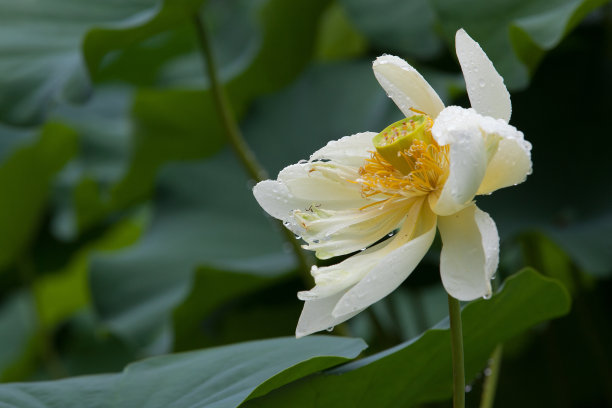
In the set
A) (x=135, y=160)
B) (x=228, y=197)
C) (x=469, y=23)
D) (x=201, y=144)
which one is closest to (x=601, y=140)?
(x=469, y=23)

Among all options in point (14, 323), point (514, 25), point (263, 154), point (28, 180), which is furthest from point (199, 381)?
point (14, 323)

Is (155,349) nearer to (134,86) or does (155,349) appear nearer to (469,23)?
(469,23)

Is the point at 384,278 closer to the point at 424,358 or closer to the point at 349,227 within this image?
the point at 349,227

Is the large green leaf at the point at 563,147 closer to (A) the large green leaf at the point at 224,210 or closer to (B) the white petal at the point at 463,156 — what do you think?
(A) the large green leaf at the point at 224,210

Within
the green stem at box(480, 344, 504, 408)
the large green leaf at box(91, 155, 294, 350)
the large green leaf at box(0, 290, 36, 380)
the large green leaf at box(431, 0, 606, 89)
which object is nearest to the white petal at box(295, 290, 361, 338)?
the green stem at box(480, 344, 504, 408)

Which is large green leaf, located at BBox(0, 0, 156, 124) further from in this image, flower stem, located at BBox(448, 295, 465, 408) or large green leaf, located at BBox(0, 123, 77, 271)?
flower stem, located at BBox(448, 295, 465, 408)

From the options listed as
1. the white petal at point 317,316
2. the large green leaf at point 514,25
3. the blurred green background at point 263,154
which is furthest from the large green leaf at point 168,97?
the white petal at point 317,316
